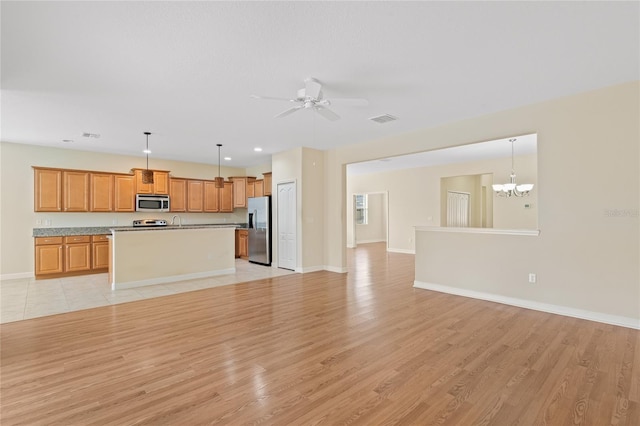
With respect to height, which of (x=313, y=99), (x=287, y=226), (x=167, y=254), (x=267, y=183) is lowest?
(x=167, y=254)

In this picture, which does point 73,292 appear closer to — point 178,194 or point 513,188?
point 178,194

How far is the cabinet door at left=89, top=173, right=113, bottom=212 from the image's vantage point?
278 inches

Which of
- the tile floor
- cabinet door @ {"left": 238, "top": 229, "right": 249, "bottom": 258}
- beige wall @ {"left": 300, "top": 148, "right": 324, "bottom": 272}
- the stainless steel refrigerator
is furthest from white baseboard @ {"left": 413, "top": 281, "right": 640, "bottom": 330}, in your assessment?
cabinet door @ {"left": 238, "top": 229, "right": 249, "bottom": 258}

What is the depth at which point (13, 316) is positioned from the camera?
3.94 m

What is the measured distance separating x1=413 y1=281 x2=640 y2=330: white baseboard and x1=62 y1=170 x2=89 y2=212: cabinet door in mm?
7535

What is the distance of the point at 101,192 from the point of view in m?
7.17

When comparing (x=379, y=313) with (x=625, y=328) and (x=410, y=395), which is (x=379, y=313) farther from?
(x=625, y=328)

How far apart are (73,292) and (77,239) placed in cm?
198

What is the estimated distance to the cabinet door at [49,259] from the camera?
6.20 metres

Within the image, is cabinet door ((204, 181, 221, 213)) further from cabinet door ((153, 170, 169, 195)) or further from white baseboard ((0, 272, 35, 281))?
white baseboard ((0, 272, 35, 281))

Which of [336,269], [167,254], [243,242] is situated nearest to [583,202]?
[336,269]

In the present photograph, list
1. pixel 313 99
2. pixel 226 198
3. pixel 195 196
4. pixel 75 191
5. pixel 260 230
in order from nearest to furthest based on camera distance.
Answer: pixel 313 99 < pixel 75 191 < pixel 260 230 < pixel 195 196 < pixel 226 198

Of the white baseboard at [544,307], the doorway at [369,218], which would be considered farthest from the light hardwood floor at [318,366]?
the doorway at [369,218]

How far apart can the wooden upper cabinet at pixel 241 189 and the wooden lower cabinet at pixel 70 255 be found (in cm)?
353
